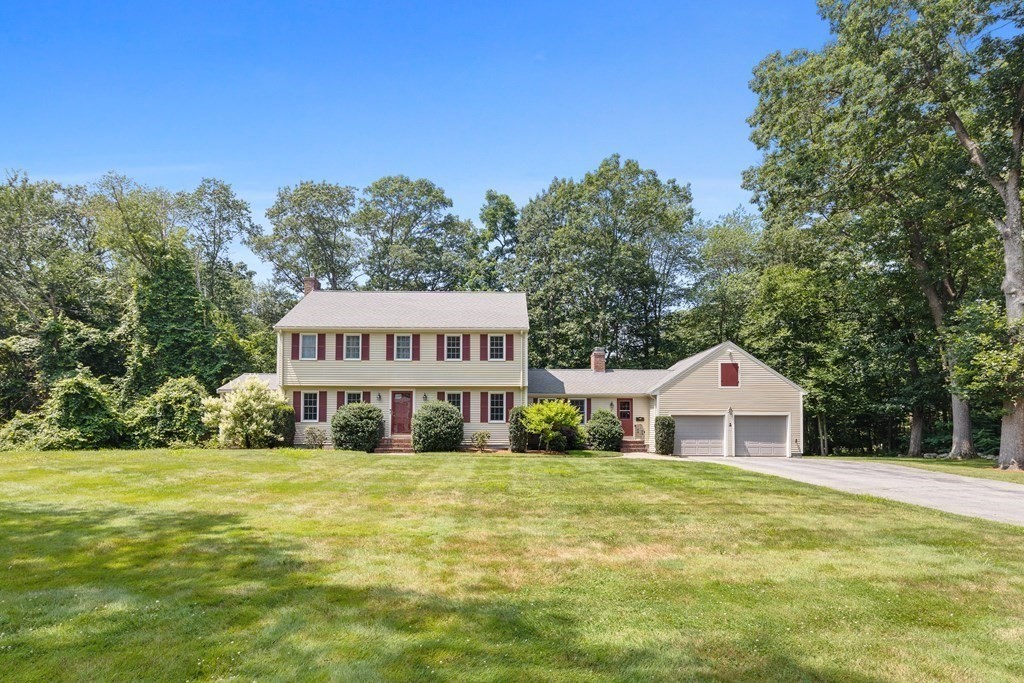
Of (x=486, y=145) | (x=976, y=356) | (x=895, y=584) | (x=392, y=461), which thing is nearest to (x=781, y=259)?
(x=976, y=356)

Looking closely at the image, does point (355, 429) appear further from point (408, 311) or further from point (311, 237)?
point (311, 237)

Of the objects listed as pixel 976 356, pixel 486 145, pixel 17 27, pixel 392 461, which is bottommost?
pixel 392 461

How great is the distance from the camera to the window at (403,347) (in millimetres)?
26172

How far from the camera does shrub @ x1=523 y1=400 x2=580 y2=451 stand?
23172 mm

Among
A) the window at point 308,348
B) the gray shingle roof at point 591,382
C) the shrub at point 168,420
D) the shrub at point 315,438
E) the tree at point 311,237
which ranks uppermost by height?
the tree at point 311,237

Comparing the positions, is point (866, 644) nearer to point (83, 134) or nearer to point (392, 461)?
point (392, 461)

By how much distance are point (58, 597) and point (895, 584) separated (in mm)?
7869

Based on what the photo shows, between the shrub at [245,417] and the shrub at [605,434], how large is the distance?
13.8 metres

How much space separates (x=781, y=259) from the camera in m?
34.7

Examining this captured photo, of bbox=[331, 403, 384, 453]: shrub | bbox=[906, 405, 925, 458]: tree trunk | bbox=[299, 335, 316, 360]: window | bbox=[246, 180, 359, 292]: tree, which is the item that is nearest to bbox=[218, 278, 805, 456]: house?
bbox=[299, 335, 316, 360]: window

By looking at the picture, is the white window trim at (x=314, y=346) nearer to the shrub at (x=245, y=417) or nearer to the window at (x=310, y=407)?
the window at (x=310, y=407)

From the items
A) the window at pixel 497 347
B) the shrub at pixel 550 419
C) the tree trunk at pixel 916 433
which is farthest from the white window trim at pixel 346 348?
the tree trunk at pixel 916 433

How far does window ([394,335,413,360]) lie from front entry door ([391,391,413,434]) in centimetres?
168

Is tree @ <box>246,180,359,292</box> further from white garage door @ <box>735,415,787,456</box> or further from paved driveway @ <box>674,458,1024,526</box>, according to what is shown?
paved driveway @ <box>674,458,1024,526</box>
